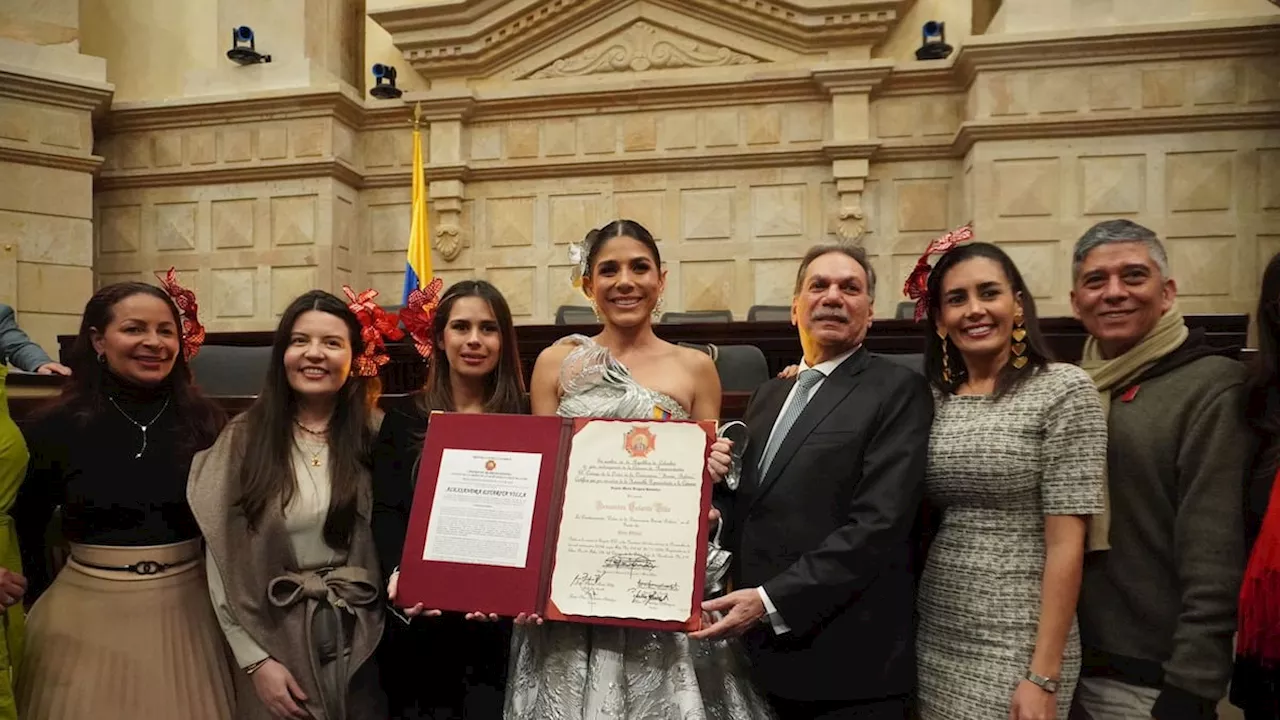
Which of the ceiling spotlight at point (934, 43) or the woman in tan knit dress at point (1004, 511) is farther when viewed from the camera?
the ceiling spotlight at point (934, 43)

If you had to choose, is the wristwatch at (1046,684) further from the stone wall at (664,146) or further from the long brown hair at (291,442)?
the stone wall at (664,146)

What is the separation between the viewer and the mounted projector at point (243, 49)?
21.6 ft

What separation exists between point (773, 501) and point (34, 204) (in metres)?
7.30

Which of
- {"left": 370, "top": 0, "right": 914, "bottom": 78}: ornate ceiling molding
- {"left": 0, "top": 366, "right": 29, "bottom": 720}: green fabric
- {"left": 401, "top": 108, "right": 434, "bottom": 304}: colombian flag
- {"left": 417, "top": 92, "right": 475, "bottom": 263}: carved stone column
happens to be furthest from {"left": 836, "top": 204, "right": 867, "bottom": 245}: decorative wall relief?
{"left": 0, "top": 366, "right": 29, "bottom": 720}: green fabric

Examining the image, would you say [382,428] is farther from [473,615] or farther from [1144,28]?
[1144,28]

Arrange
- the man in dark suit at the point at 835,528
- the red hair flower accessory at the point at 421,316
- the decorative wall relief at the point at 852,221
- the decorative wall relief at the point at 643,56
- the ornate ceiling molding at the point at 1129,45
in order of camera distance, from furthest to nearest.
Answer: the decorative wall relief at the point at 643,56 → the decorative wall relief at the point at 852,221 → the ornate ceiling molding at the point at 1129,45 → the red hair flower accessory at the point at 421,316 → the man in dark suit at the point at 835,528

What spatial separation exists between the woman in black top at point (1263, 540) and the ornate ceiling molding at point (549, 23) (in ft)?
17.8

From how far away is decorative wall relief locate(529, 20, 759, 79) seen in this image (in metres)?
6.54

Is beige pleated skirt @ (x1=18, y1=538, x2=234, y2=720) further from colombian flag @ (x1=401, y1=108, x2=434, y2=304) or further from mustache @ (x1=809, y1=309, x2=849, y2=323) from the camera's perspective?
colombian flag @ (x1=401, y1=108, x2=434, y2=304)

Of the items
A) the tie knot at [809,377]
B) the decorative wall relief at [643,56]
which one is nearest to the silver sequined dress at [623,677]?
the tie knot at [809,377]

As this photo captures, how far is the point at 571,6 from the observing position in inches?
263

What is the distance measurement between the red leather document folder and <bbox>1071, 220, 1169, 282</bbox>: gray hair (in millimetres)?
943

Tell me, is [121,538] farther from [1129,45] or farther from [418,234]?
[1129,45]

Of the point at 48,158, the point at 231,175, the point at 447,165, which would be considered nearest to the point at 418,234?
the point at 447,165
